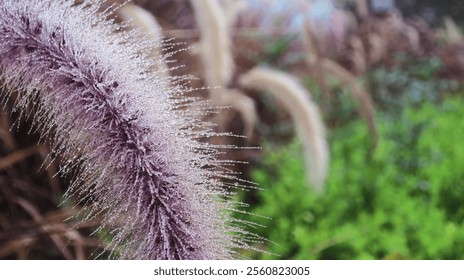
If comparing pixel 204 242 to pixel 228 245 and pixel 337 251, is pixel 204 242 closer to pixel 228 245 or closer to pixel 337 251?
pixel 228 245

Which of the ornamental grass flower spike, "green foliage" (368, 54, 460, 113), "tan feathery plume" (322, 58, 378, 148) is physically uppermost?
"green foliage" (368, 54, 460, 113)

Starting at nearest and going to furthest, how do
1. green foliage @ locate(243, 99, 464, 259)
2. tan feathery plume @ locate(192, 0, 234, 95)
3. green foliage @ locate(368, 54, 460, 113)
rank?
tan feathery plume @ locate(192, 0, 234, 95), green foliage @ locate(243, 99, 464, 259), green foliage @ locate(368, 54, 460, 113)

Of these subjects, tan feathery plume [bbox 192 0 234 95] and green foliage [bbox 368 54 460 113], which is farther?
green foliage [bbox 368 54 460 113]

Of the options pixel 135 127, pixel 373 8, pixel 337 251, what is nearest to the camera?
pixel 135 127

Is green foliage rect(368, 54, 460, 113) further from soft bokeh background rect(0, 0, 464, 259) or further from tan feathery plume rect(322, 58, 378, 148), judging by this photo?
tan feathery plume rect(322, 58, 378, 148)

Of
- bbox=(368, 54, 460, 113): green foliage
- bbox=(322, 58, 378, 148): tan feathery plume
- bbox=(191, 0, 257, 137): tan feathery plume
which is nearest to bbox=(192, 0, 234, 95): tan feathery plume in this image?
bbox=(191, 0, 257, 137): tan feathery plume

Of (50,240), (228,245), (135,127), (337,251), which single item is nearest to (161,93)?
(135,127)
